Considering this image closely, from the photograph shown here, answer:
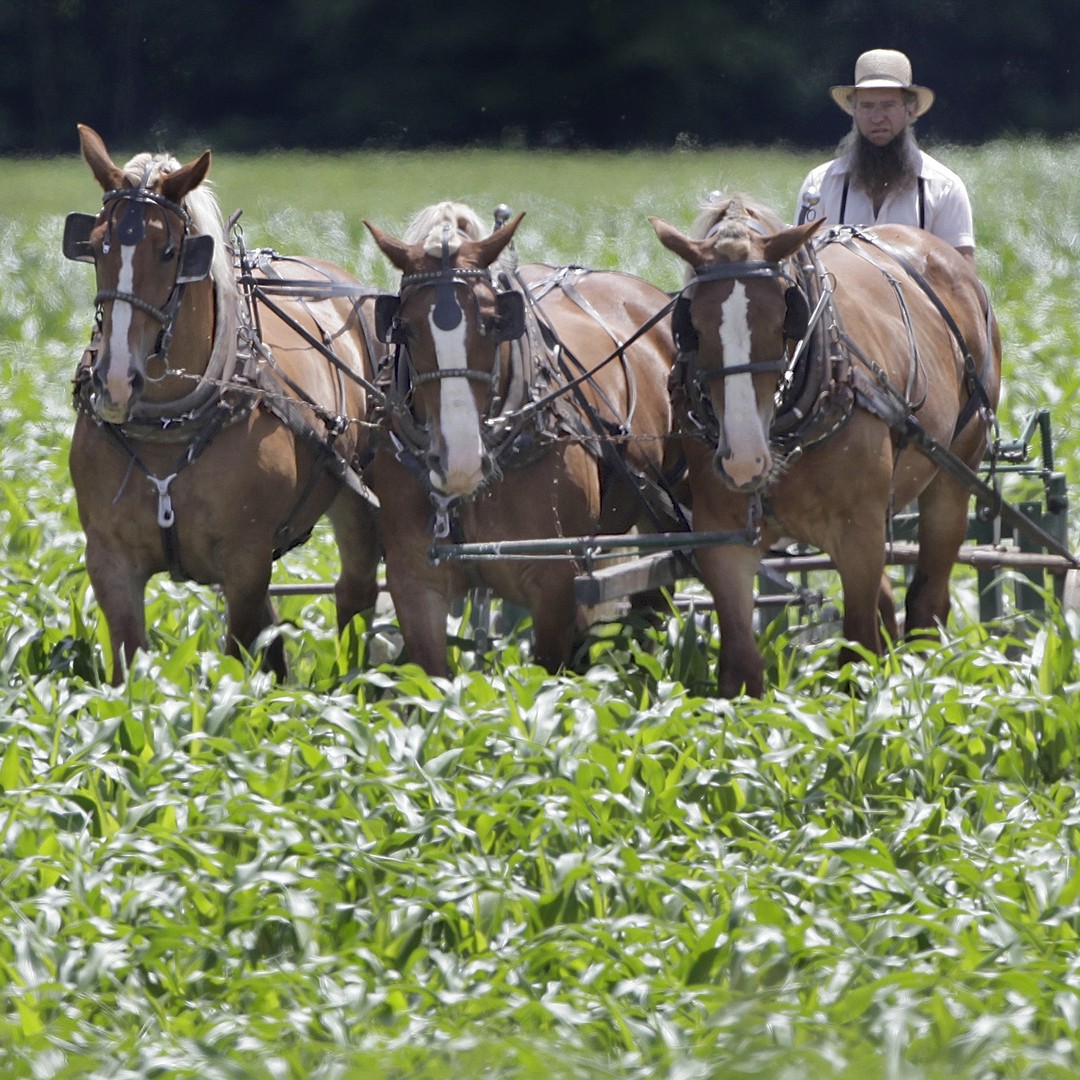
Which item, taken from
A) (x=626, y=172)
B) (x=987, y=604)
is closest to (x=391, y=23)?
(x=626, y=172)

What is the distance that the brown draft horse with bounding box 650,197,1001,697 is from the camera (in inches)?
200

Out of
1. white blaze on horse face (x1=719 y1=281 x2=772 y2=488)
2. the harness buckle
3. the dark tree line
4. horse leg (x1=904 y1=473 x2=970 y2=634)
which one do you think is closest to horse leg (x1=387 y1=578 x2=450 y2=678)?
the harness buckle

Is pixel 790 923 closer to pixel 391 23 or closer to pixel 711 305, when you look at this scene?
pixel 711 305

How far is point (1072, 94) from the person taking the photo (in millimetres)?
37031

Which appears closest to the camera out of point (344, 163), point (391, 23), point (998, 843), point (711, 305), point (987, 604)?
Answer: point (998, 843)

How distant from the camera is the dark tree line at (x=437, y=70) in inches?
1188

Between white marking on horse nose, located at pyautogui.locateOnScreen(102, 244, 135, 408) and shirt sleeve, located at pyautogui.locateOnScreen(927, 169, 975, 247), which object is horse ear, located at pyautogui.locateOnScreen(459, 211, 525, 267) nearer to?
white marking on horse nose, located at pyautogui.locateOnScreen(102, 244, 135, 408)

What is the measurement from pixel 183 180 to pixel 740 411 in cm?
164

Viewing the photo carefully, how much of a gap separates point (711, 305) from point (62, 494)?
4834 mm

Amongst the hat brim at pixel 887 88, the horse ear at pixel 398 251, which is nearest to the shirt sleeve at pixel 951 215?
the hat brim at pixel 887 88

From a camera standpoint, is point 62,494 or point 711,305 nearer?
point 711,305

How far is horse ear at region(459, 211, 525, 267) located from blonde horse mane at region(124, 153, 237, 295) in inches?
28.0

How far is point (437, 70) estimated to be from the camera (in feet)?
104

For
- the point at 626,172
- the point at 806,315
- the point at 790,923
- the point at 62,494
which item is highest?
the point at 626,172
